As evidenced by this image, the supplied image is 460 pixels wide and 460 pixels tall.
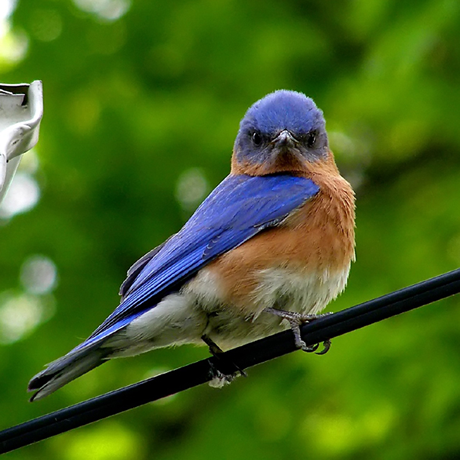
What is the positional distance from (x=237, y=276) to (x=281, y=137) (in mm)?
1008

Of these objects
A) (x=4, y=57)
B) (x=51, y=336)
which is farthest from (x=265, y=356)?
(x=4, y=57)

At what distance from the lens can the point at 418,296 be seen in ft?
9.84

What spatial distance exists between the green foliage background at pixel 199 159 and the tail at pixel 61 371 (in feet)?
5.92

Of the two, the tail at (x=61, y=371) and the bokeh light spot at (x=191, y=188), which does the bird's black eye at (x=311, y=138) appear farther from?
the tail at (x=61, y=371)

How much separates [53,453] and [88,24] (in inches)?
120

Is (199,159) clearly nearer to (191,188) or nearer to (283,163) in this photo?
(191,188)

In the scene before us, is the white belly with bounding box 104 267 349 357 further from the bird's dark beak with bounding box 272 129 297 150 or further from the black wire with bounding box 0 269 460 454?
the bird's dark beak with bounding box 272 129 297 150

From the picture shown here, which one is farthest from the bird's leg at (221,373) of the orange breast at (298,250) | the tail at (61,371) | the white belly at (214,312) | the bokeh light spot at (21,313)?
the bokeh light spot at (21,313)

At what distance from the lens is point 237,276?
168 inches

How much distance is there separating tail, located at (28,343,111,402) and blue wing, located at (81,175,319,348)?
8 cm

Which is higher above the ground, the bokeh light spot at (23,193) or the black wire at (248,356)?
the bokeh light spot at (23,193)

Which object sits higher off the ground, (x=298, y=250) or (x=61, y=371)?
(x=298, y=250)

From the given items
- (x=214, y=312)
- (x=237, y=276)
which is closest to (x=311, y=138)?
(x=237, y=276)

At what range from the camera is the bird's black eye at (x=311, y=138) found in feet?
16.8
